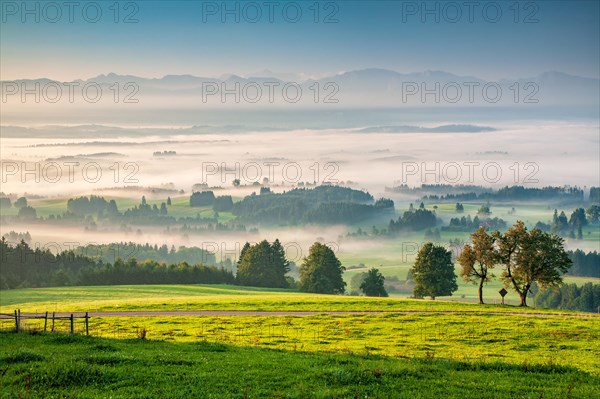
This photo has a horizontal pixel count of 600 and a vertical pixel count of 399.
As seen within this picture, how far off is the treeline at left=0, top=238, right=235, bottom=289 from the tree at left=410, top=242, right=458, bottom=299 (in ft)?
200

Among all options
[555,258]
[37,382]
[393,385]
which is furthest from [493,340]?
[555,258]

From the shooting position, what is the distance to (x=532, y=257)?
106250mm

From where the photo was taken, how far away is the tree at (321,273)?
6181 inches

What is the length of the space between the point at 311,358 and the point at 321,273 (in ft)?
404

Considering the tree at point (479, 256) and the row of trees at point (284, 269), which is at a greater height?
the tree at point (479, 256)

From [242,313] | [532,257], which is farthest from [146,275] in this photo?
[532,257]

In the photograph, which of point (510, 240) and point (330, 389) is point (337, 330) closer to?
point (330, 389)

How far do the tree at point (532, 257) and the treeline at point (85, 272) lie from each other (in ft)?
285

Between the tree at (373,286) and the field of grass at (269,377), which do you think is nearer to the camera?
the field of grass at (269,377)

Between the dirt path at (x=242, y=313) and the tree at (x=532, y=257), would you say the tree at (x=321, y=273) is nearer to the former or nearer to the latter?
the tree at (x=532, y=257)

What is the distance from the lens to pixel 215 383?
2833 centimetres

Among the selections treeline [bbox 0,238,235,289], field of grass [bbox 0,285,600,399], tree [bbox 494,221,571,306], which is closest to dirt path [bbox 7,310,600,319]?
field of grass [bbox 0,285,600,399]

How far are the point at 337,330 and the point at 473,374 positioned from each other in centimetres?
3248

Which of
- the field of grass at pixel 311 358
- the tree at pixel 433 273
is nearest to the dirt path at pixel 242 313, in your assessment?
the field of grass at pixel 311 358
